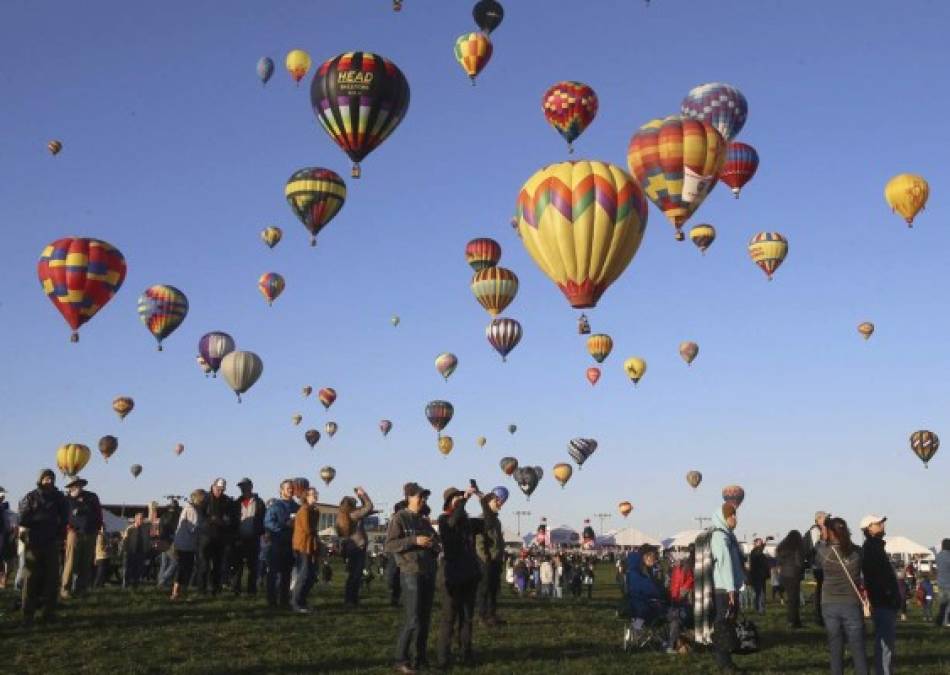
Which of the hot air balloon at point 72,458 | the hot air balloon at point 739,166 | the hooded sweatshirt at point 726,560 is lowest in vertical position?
the hooded sweatshirt at point 726,560

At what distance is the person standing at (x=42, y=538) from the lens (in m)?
14.7

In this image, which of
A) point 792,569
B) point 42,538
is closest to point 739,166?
point 792,569

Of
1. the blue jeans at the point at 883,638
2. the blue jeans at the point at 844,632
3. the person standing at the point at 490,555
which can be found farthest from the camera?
the person standing at the point at 490,555

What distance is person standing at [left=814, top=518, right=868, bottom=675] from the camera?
1123 centimetres

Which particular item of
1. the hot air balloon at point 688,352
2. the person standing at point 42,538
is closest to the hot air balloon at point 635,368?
the hot air balloon at point 688,352

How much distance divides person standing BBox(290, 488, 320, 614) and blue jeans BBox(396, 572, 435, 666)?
5.41 metres

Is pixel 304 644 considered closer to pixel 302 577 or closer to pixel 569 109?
pixel 302 577

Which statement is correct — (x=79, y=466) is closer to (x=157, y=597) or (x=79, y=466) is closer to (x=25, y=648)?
(x=157, y=597)

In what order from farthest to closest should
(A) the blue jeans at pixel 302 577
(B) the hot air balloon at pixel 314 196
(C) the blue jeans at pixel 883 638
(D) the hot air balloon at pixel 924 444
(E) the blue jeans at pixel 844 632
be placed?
1. (D) the hot air balloon at pixel 924 444
2. (B) the hot air balloon at pixel 314 196
3. (A) the blue jeans at pixel 302 577
4. (C) the blue jeans at pixel 883 638
5. (E) the blue jeans at pixel 844 632

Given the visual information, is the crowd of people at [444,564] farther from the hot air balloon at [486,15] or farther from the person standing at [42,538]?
the hot air balloon at [486,15]

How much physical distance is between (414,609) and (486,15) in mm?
46386

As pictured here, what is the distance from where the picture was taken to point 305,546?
17.1 meters

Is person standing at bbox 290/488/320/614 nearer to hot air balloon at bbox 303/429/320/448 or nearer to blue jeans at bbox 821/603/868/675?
blue jeans at bbox 821/603/868/675

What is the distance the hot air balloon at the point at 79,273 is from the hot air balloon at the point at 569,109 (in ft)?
69.2
